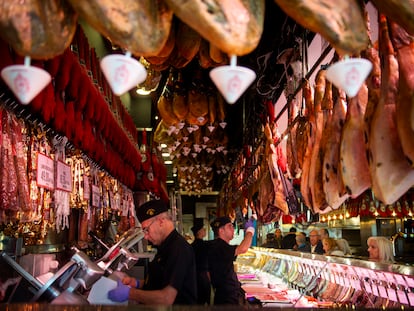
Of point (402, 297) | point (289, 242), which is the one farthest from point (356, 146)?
point (289, 242)

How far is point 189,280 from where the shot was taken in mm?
3535

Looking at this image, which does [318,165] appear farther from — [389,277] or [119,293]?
[389,277]

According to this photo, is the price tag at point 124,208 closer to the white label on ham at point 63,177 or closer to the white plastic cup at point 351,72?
the white label on ham at point 63,177

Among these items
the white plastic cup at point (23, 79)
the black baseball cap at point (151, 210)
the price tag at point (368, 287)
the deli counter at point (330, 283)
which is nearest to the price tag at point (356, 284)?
the deli counter at point (330, 283)

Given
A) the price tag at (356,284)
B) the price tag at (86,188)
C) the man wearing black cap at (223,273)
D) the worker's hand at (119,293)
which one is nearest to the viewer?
the worker's hand at (119,293)

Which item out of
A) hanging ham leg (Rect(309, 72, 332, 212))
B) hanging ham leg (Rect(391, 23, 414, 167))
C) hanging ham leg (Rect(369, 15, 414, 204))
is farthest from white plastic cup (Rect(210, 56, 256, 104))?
hanging ham leg (Rect(309, 72, 332, 212))

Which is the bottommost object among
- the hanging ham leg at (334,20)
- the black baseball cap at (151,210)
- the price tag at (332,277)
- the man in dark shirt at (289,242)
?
the man in dark shirt at (289,242)

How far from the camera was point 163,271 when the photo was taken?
12.0 feet

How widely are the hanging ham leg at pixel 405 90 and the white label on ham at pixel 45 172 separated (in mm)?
2550

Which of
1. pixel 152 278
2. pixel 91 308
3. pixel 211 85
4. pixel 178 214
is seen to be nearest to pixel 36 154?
pixel 152 278

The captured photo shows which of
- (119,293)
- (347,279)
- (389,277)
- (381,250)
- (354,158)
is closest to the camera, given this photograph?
(354,158)

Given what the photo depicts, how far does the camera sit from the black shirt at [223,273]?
5.53 meters

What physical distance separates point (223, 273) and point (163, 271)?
2.07 metres

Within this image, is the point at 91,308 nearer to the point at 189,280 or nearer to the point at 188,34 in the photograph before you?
the point at 188,34
